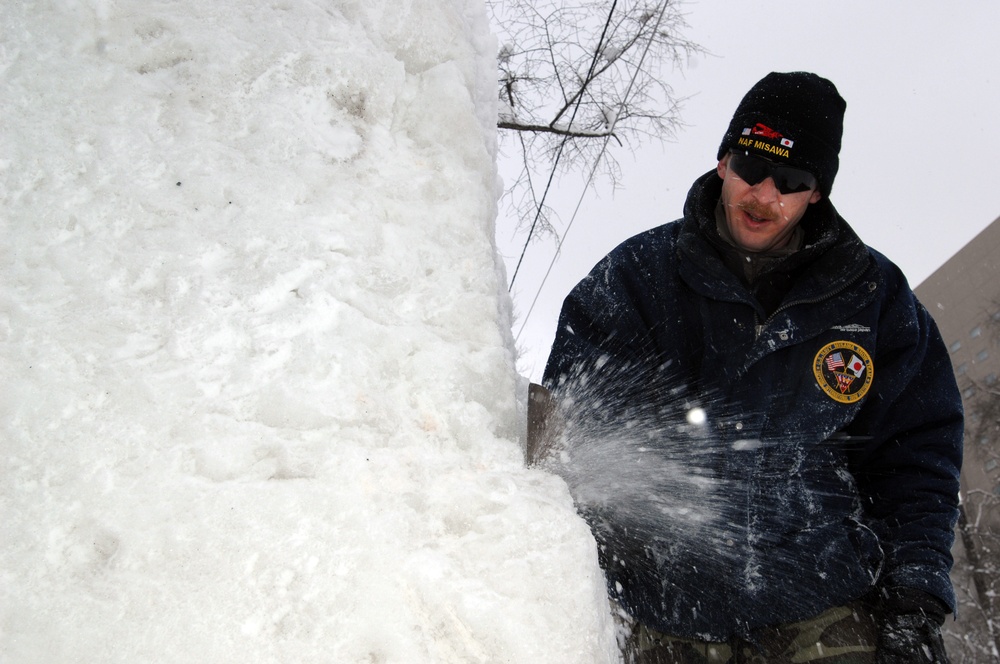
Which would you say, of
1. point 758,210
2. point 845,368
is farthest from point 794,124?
point 845,368

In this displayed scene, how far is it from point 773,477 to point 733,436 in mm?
159

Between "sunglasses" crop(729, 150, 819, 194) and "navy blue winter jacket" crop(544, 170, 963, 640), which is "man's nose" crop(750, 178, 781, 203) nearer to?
"sunglasses" crop(729, 150, 819, 194)

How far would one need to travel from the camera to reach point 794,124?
214cm

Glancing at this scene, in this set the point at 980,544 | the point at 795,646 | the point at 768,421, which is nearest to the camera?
the point at 795,646

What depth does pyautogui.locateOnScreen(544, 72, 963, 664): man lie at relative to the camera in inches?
76.0

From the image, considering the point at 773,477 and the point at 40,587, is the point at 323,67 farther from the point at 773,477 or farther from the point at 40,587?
the point at 773,477

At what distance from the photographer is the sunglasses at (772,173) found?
210cm

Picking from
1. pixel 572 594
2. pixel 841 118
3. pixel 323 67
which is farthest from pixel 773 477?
pixel 323 67

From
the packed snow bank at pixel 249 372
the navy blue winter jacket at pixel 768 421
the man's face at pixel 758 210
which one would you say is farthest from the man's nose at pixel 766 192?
the packed snow bank at pixel 249 372

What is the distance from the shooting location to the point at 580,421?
6.21ft

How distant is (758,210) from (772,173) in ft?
0.39

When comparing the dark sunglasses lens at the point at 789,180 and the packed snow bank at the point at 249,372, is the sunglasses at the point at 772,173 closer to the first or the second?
the dark sunglasses lens at the point at 789,180

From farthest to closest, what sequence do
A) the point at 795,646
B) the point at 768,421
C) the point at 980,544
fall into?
the point at 980,544
the point at 768,421
the point at 795,646

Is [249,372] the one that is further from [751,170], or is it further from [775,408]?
[751,170]
